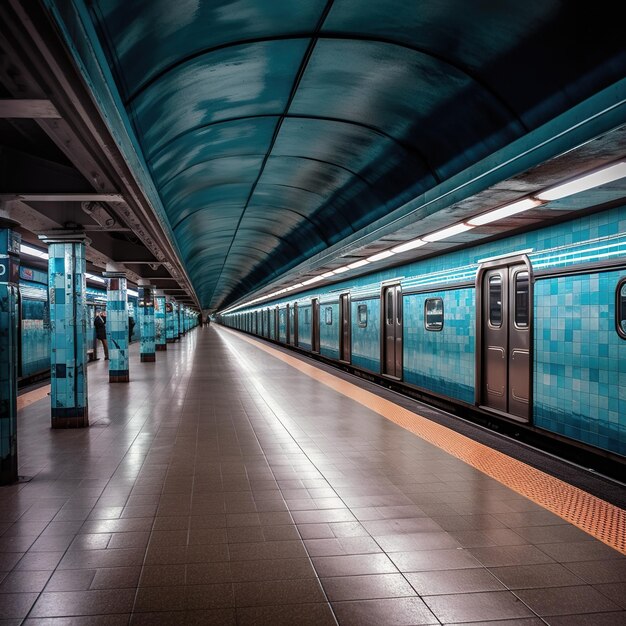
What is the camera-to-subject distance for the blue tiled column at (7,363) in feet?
15.6

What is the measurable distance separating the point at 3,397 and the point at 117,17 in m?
3.16

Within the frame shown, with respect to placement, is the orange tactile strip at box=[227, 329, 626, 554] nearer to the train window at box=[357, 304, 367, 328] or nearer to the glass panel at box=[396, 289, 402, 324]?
the glass panel at box=[396, 289, 402, 324]

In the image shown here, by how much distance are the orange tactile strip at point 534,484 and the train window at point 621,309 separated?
1482 mm

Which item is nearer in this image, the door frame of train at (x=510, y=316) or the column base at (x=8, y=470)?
the column base at (x=8, y=470)

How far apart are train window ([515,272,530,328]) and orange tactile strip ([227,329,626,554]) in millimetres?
1596

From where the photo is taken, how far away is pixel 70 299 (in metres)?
7.18

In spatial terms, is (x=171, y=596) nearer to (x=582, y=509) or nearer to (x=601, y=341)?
(x=582, y=509)

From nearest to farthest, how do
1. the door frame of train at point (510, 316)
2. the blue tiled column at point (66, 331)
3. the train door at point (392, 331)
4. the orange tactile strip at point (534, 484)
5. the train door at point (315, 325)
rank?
the orange tactile strip at point (534, 484) → the door frame of train at point (510, 316) → the blue tiled column at point (66, 331) → the train door at point (392, 331) → the train door at point (315, 325)

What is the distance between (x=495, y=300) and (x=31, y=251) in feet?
30.3

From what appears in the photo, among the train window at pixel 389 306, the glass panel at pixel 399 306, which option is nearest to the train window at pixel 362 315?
the train window at pixel 389 306

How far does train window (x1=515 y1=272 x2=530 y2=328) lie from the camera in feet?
22.4

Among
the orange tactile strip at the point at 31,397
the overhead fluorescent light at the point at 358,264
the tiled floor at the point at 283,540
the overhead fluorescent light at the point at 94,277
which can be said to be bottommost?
the tiled floor at the point at 283,540

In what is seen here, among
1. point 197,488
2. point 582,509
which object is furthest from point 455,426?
point 197,488

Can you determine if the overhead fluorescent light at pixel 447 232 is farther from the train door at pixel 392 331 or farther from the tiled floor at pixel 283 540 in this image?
the train door at pixel 392 331
